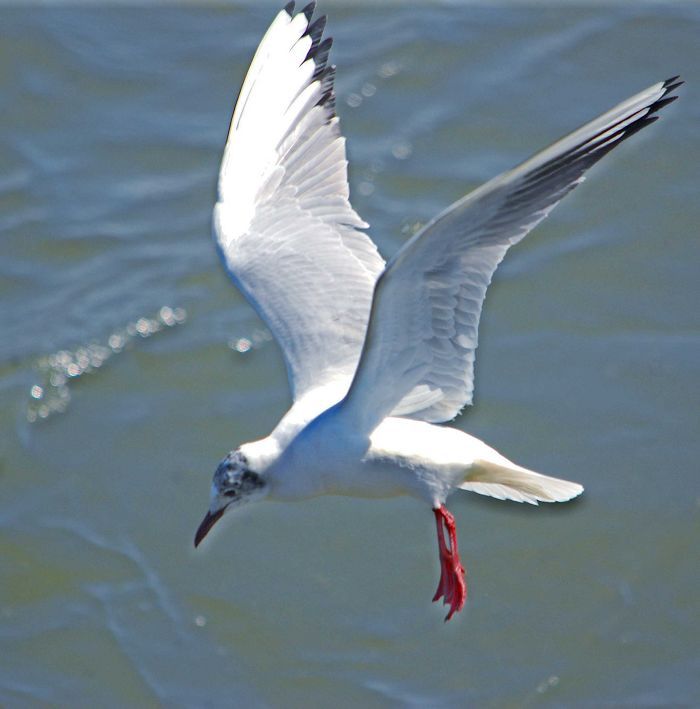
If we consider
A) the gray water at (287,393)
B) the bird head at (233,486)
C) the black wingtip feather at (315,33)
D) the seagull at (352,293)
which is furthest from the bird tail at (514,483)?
the black wingtip feather at (315,33)

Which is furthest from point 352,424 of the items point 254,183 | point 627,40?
point 627,40

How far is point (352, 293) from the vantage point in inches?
253

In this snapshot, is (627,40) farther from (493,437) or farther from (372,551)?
(372,551)

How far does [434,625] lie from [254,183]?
2.45 metres

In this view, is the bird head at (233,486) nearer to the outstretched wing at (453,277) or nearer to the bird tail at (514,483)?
the outstretched wing at (453,277)

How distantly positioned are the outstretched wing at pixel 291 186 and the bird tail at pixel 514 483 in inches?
39.8

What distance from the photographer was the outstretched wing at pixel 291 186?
652cm

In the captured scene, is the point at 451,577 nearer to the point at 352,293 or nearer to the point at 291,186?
the point at 352,293

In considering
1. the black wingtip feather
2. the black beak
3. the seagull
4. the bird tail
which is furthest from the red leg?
the black wingtip feather

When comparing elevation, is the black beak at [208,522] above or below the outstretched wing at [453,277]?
below

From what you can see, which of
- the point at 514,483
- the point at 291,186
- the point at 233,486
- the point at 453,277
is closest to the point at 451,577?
the point at 514,483

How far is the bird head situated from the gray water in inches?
65.3

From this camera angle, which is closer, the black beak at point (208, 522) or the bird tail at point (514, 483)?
the black beak at point (208, 522)

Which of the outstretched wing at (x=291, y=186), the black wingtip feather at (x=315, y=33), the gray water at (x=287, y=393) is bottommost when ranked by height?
the gray water at (x=287, y=393)
